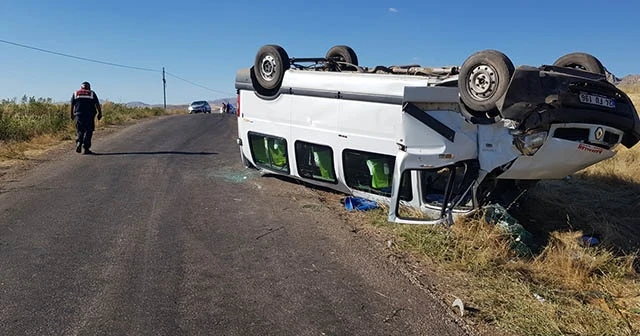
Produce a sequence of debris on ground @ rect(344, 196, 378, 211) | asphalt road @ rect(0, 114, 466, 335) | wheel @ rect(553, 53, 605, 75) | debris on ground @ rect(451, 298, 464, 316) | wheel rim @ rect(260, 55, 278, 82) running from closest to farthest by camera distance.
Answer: asphalt road @ rect(0, 114, 466, 335), debris on ground @ rect(451, 298, 464, 316), wheel @ rect(553, 53, 605, 75), debris on ground @ rect(344, 196, 378, 211), wheel rim @ rect(260, 55, 278, 82)

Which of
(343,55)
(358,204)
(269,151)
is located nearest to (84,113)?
(269,151)

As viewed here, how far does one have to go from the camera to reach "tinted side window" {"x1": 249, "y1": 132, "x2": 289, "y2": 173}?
837cm

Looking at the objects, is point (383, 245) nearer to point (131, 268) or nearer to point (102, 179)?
→ point (131, 268)

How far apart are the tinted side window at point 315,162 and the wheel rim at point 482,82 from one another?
2521 mm

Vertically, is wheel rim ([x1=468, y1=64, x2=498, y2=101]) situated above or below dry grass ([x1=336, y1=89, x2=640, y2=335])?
above

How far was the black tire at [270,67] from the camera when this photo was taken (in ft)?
26.3

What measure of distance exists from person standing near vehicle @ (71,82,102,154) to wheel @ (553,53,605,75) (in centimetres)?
927

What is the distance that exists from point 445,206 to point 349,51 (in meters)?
4.91

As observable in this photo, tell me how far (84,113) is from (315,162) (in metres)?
6.28

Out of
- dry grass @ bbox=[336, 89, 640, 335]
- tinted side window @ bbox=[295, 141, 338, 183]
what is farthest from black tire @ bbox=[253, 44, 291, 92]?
dry grass @ bbox=[336, 89, 640, 335]

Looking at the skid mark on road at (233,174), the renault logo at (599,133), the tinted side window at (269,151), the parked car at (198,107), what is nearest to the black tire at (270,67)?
the tinted side window at (269,151)

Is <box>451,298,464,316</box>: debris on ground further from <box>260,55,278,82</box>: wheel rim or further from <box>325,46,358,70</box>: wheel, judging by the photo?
<box>325,46,358,70</box>: wheel

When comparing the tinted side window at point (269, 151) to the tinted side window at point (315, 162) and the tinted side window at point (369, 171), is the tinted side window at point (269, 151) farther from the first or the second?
the tinted side window at point (369, 171)

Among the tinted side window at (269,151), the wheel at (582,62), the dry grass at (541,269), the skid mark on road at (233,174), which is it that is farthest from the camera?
the skid mark on road at (233,174)
